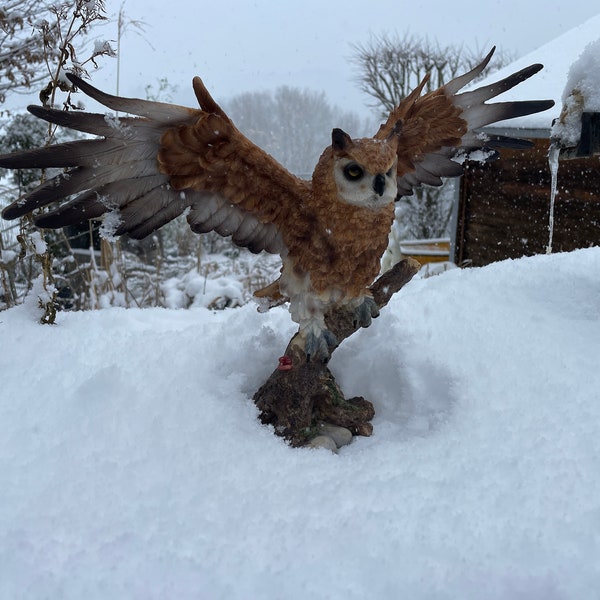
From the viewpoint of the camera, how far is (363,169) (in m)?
1.46

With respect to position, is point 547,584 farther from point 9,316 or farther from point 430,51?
point 430,51

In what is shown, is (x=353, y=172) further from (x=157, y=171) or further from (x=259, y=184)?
(x=157, y=171)

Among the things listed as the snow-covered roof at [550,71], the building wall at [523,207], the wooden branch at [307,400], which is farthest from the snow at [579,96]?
the building wall at [523,207]

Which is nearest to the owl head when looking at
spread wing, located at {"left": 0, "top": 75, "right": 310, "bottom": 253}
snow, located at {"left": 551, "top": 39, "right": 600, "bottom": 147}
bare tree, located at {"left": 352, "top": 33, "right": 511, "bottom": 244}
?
spread wing, located at {"left": 0, "top": 75, "right": 310, "bottom": 253}

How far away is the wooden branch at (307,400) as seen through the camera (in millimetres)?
1626

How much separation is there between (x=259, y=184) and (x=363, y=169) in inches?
11.7

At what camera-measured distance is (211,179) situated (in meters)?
1.49

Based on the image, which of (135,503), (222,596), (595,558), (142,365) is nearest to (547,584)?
(595,558)

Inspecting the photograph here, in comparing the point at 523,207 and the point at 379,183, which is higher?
the point at 379,183

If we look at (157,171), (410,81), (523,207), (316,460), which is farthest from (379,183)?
(410,81)

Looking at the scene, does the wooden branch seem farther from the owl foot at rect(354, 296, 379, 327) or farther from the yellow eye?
the yellow eye

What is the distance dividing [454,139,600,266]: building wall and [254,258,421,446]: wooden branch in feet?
11.8

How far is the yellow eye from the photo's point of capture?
1458 mm

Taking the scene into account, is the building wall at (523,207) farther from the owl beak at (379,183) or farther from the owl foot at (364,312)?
the owl beak at (379,183)
